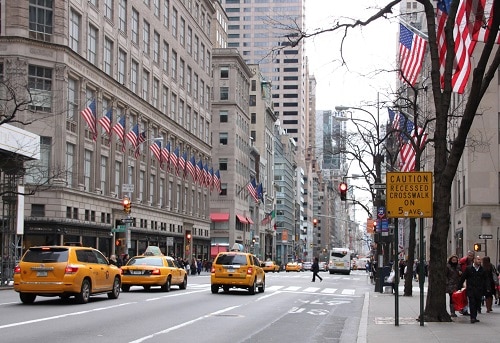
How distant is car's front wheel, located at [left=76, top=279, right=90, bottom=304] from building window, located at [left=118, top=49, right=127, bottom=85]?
1498 inches

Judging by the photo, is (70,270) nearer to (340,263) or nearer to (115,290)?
(115,290)

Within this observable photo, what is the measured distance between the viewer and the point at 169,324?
680 inches

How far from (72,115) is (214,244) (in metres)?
55.6

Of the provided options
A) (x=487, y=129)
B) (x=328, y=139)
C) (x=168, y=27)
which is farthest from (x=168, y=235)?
(x=487, y=129)

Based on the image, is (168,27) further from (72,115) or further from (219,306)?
(219,306)

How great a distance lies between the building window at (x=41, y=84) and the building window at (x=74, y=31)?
3.17 m

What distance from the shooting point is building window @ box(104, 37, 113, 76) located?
56562mm

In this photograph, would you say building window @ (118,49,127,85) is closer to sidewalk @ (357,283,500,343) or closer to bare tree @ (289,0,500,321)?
sidewalk @ (357,283,500,343)

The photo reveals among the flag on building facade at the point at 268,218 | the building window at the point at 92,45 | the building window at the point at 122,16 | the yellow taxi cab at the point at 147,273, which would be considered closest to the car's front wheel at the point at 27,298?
the yellow taxi cab at the point at 147,273

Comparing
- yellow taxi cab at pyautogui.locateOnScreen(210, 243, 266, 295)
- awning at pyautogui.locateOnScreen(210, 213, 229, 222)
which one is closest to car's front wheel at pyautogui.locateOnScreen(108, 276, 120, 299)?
yellow taxi cab at pyautogui.locateOnScreen(210, 243, 266, 295)

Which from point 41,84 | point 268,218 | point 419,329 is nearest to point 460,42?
point 419,329

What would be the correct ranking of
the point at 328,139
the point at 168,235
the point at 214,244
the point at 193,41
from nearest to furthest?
the point at 328,139 < the point at 168,235 < the point at 193,41 < the point at 214,244

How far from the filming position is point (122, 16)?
2399 inches

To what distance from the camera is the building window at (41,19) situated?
47.7 m
